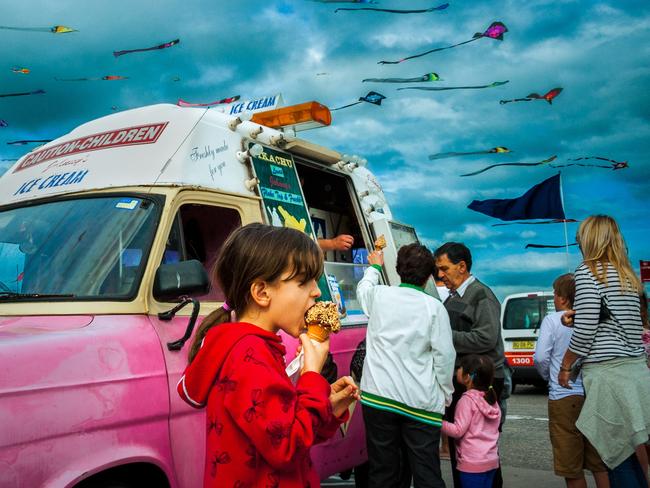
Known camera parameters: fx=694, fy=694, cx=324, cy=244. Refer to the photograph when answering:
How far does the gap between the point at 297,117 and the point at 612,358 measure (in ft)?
9.38

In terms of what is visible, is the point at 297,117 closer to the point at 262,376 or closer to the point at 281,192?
the point at 281,192

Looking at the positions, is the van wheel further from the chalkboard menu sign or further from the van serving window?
the van serving window

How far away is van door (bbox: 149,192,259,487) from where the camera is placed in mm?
3297

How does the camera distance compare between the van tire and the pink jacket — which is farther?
the pink jacket

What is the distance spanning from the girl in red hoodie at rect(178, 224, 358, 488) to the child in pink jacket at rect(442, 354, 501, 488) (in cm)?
289

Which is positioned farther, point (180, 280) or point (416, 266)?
point (416, 266)

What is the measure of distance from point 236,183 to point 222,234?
1.17 feet

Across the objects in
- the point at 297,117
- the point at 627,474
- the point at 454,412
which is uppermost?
the point at 297,117

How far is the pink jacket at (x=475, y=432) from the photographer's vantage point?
4.84 m

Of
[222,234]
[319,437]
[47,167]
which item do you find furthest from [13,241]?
[319,437]

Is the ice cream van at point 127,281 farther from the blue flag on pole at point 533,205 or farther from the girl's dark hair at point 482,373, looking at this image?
the blue flag on pole at point 533,205

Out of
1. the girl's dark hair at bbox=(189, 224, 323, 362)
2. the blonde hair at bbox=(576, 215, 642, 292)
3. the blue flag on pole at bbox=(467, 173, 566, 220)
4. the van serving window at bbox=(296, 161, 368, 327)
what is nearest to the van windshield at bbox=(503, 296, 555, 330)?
the blue flag on pole at bbox=(467, 173, 566, 220)

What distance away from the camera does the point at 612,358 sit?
438 centimetres

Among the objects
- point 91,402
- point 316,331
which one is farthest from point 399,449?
point 316,331
